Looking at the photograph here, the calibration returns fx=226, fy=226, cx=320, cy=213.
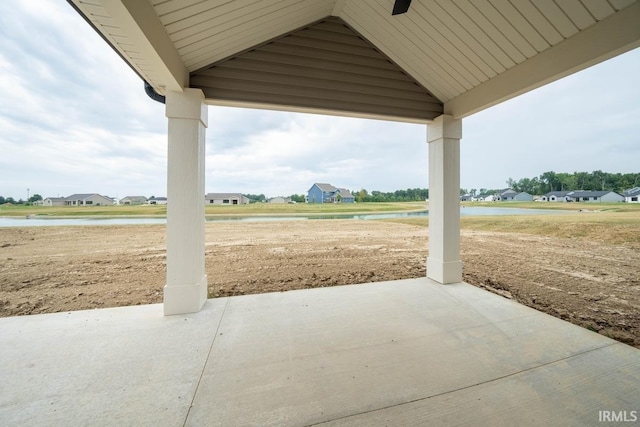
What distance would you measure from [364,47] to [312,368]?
143 inches

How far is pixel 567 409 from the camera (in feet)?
4.23

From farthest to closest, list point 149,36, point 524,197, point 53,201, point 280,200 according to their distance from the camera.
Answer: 1. point 524,197
2. point 280,200
3. point 53,201
4. point 149,36

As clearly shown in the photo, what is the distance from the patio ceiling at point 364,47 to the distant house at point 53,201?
9.69 metres

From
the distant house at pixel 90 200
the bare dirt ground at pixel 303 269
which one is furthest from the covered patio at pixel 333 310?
the distant house at pixel 90 200

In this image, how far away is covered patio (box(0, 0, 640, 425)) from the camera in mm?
1343

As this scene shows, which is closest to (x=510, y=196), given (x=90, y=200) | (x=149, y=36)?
(x=149, y=36)

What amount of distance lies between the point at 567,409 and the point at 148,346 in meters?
2.94

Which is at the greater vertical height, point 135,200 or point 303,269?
point 135,200

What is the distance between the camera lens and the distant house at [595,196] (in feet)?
26.1

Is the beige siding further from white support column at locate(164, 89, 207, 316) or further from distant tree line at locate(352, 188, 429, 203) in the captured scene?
distant tree line at locate(352, 188, 429, 203)

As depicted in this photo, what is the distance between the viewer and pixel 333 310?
2.62 m

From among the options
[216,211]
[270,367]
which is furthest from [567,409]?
[216,211]

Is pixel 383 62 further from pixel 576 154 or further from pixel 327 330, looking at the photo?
pixel 576 154

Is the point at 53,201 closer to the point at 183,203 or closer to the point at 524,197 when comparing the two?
the point at 183,203
